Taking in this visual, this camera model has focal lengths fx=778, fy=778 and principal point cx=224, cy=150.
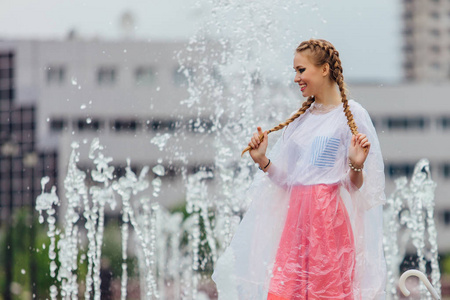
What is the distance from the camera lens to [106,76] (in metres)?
43.7

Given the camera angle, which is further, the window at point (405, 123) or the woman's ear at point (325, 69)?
the window at point (405, 123)

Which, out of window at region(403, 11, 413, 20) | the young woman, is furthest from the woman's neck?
window at region(403, 11, 413, 20)

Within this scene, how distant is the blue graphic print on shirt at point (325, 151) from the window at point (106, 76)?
4130cm

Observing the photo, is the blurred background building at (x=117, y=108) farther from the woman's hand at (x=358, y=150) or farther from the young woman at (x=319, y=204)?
the woman's hand at (x=358, y=150)

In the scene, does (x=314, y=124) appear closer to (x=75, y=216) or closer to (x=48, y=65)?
(x=75, y=216)

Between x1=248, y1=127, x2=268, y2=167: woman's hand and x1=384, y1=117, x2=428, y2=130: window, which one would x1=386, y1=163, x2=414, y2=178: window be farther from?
x1=248, y1=127, x2=268, y2=167: woman's hand

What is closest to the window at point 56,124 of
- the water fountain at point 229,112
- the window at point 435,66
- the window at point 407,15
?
the window at point 435,66

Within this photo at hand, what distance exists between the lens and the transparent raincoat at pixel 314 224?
9.09ft

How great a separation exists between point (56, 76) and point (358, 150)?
42683mm

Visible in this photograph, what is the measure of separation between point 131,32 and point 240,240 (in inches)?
1592

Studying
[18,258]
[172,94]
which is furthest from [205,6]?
[172,94]

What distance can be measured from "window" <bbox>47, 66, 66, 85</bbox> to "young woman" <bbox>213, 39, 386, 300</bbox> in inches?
1645

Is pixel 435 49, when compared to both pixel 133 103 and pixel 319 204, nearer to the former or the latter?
pixel 133 103

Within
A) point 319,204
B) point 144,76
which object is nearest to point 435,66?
point 144,76
